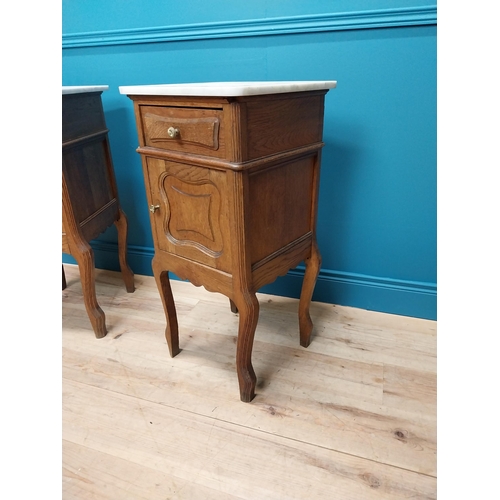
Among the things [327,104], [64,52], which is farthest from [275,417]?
[64,52]

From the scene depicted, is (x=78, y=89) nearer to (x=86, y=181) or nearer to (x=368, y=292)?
(x=86, y=181)

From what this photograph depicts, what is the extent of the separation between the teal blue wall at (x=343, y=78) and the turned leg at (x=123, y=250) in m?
0.38

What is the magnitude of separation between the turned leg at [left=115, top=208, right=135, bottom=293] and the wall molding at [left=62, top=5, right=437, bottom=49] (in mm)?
747

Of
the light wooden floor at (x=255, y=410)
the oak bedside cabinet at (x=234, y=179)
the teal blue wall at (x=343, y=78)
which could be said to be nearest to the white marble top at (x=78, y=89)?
the teal blue wall at (x=343, y=78)

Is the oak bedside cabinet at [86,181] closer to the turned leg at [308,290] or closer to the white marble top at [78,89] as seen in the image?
the white marble top at [78,89]

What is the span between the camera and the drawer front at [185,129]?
0.96 m

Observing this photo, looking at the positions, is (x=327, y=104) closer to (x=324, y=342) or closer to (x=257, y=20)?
(x=257, y=20)

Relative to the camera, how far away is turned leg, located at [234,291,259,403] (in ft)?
3.57

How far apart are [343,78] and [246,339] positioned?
0.98 meters

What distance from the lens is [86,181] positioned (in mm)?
1549

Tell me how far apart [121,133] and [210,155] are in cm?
102

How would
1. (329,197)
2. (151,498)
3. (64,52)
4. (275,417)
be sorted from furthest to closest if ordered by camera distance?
(64,52)
(329,197)
(275,417)
(151,498)

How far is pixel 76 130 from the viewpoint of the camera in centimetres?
146

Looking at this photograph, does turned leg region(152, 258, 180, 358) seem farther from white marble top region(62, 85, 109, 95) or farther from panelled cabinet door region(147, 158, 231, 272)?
white marble top region(62, 85, 109, 95)
